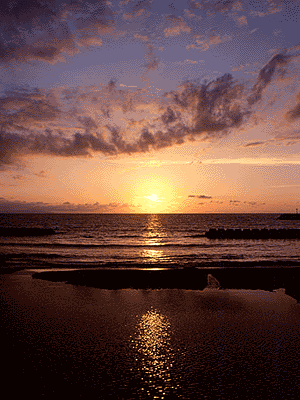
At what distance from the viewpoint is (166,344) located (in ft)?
27.7

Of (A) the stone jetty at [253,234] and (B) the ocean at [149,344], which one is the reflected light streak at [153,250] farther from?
(B) the ocean at [149,344]

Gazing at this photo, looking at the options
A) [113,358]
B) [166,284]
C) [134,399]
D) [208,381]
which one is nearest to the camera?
[134,399]

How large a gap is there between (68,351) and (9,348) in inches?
62.5

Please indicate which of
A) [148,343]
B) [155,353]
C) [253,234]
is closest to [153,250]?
[148,343]

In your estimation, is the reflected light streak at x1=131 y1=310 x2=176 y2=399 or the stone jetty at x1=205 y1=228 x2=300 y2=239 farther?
the stone jetty at x1=205 y1=228 x2=300 y2=239

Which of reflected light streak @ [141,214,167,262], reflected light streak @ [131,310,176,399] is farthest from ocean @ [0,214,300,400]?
reflected light streak @ [141,214,167,262]

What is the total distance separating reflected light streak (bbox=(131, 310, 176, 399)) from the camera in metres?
6.16

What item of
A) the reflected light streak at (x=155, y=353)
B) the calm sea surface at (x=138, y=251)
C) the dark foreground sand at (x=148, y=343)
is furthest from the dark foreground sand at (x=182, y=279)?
the calm sea surface at (x=138, y=251)

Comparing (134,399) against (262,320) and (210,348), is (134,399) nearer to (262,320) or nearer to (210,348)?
(210,348)

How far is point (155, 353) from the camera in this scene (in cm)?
781

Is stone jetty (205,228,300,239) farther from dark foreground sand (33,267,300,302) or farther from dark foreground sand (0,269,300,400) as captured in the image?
dark foreground sand (0,269,300,400)

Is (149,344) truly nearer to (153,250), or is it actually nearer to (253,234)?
(153,250)

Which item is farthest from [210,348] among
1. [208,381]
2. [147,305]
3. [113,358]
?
[147,305]

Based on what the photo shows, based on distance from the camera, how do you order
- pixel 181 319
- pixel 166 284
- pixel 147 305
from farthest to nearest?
pixel 166 284 → pixel 147 305 → pixel 181 319
